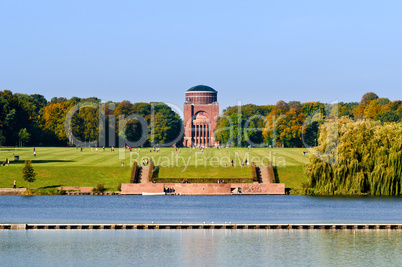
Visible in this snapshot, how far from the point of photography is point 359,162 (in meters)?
67.2

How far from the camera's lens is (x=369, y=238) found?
41.9 m

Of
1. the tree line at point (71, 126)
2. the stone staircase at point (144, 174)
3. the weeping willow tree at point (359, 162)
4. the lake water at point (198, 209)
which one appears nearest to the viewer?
the lake water at point (198, 209)

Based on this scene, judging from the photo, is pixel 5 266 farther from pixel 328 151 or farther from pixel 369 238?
pixel 328 151

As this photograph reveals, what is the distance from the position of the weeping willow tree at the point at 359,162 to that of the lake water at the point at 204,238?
3.14 m

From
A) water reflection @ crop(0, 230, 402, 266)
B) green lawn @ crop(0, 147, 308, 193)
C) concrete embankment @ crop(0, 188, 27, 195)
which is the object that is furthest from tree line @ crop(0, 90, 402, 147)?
water reflection @ crop(0, 230, 402, 266)

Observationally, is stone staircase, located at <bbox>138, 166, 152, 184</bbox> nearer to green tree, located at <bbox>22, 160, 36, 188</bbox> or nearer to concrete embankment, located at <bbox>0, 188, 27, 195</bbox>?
green tree, located at <bbox>22, 160, 36, 188</bbox>

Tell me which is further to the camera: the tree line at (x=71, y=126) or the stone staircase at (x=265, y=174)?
the tree line at (x=71, y=126)

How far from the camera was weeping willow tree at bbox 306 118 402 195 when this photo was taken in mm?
65938

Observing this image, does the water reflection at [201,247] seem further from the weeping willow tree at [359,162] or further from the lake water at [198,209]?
the weeping willow tree at [359,162]

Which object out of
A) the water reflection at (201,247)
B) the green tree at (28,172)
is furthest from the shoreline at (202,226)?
the green tree at (28,172)

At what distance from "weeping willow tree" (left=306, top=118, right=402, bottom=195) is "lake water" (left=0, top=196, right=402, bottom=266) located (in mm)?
3137

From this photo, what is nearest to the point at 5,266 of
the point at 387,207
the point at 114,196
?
the point at 387,207

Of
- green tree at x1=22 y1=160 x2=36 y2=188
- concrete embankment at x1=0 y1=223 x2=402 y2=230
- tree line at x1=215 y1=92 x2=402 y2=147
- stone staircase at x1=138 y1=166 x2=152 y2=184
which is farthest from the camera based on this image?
tree line at x1=215 y1=92 x2=402 y2=147

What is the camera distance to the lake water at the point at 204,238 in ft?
118
